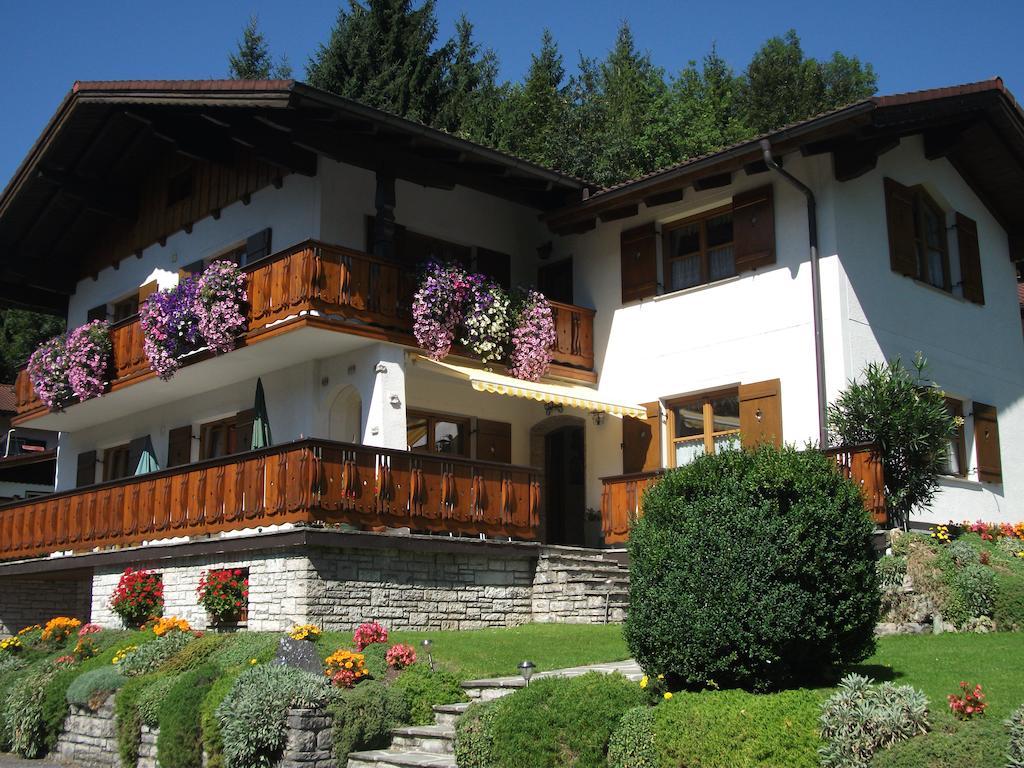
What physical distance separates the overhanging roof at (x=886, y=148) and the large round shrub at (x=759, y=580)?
328 inches

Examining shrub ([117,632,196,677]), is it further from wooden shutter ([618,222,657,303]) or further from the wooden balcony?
wooden shutter ([618,222,657,303])

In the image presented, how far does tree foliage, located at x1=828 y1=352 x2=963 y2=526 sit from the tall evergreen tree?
83.6 ft

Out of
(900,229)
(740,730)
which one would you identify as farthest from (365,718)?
(900,229)

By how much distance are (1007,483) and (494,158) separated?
10549mm

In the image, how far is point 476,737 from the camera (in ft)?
34.1

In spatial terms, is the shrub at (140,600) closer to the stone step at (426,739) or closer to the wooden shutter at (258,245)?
A: the wooden shutter at (258,245)

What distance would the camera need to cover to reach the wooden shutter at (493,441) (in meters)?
21.0

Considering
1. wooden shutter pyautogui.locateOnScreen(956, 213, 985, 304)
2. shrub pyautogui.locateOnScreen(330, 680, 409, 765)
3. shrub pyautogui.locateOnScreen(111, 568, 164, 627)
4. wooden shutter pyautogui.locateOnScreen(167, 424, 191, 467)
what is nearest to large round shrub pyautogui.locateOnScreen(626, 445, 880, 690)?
shrub pyautogui.locateOnScreen(330, 680, 409, 765)

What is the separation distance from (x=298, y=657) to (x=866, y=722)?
644 centimetres

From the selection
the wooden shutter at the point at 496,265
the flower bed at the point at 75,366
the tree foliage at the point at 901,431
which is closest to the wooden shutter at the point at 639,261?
the wooden shutter at the point at 496,265

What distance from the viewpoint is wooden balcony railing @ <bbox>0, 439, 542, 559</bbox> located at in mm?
→ 15906

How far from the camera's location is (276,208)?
20750mm

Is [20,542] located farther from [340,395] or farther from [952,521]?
[952,521]

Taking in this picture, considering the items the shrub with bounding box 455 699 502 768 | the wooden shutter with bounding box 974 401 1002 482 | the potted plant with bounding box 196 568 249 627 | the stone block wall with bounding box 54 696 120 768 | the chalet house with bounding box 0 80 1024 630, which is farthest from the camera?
the wooden shutter with bounding box 974 401 1002 482
